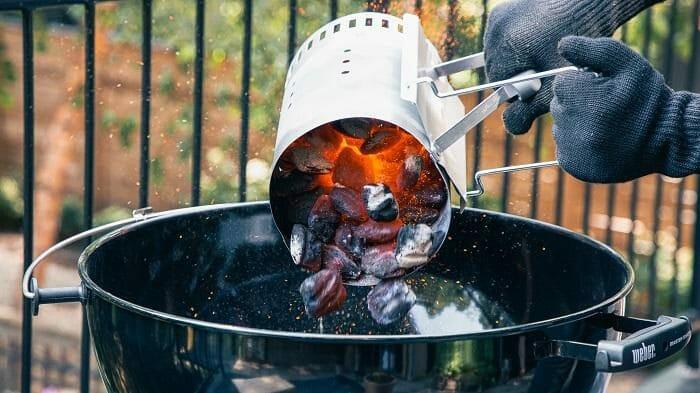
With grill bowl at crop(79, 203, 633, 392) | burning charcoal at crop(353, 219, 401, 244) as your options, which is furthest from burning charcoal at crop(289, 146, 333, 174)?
grill bowl at crop(79, 203, 633, 392)

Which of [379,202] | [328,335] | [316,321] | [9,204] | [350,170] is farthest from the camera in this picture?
[9,204]

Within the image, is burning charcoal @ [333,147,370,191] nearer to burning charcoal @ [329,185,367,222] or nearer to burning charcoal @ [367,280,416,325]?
burning charcoal @ [329,185,367,222]

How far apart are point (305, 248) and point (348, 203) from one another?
0.10 metres

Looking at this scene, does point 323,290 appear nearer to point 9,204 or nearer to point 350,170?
point 350,170

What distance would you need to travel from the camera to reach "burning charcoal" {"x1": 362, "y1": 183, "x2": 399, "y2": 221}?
1480 mm

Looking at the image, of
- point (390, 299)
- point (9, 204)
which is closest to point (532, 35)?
point (390, 299)

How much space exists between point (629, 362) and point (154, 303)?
0.83m

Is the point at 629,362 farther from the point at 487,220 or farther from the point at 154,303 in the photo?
the point at 154,303

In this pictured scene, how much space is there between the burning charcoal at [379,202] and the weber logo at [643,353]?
1.38 feet

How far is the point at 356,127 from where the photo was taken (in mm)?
1522

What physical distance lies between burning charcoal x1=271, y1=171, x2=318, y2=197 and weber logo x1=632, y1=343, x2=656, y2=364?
0.59 meters

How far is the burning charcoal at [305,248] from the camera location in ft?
5.06

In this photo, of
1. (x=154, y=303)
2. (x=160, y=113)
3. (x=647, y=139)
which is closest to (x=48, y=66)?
(x=160, y=113)

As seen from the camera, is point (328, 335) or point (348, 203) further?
point (348, 203)
